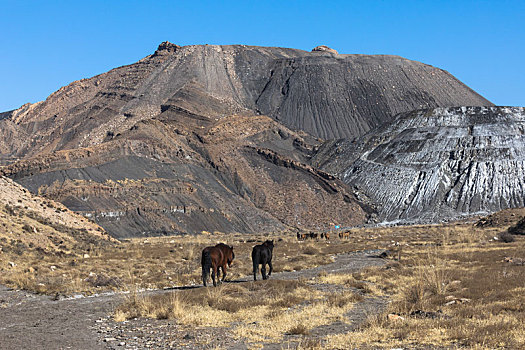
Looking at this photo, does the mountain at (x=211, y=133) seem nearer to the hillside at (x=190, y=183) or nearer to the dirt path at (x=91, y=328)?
the hillside at (x=190, y=183)

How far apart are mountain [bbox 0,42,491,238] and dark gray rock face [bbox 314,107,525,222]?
23.0ft

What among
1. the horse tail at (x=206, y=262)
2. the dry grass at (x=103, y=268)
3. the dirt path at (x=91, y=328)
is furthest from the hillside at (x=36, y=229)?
the horse tail at (x=206, y=262)

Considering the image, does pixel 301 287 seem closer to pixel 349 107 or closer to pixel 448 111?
pixel 448 111

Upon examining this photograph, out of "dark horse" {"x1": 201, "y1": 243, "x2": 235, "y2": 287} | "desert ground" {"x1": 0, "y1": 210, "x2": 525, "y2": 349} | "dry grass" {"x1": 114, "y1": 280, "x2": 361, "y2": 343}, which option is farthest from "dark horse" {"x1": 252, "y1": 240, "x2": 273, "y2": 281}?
"dry grass" {"x1": 114, "y1": 280, "x2": 361, "y2": 343}

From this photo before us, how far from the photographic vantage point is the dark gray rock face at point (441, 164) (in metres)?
95.1

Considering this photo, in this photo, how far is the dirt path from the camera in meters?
11.6

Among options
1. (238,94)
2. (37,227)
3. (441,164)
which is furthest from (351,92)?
(37,227)

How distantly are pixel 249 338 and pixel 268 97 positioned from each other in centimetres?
15041

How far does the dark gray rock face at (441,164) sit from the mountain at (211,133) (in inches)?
276

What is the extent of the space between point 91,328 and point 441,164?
95.9 m

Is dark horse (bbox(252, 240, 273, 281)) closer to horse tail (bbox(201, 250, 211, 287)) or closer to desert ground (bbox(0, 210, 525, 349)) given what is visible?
desert ground (bbox(0, 210, 525, 349))

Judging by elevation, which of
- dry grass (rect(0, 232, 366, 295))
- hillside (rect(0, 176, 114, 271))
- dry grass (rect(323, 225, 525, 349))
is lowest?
dry grass (rect(323, 225, 525, 349))

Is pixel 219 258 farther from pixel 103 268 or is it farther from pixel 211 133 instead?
pixel 211 133

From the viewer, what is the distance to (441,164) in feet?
334
